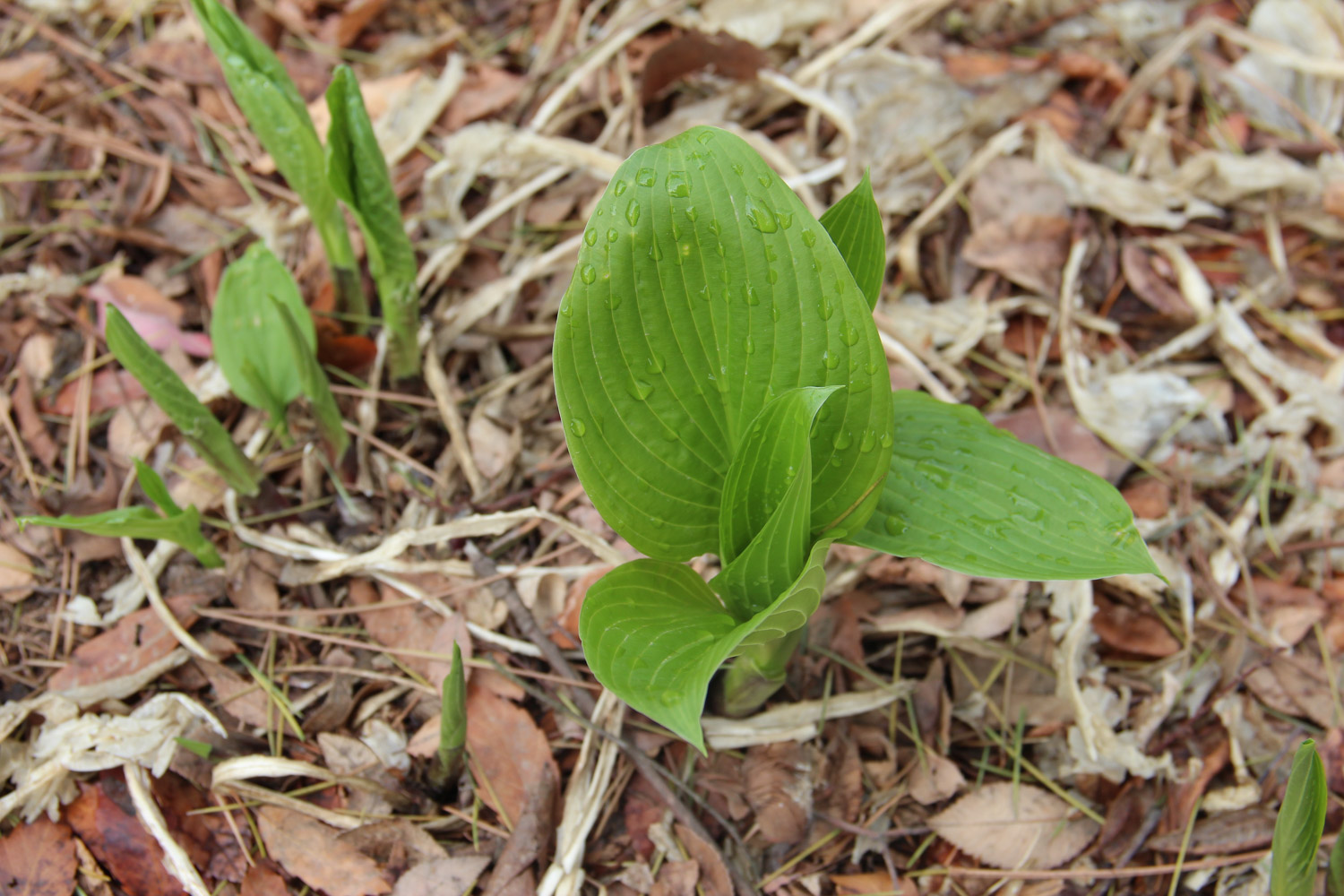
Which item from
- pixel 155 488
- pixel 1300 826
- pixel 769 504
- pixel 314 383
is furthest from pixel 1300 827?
pixel 155 488

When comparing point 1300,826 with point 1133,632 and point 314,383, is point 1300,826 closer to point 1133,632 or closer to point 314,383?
point 1133,632

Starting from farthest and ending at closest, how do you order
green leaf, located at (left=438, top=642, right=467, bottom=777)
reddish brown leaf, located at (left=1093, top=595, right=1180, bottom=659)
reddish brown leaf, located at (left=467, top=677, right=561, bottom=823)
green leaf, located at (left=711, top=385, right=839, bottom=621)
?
reddish brown leaf, located at (left=1093, top=595, right=1180, bottom=659) < reddish brown leaf, located at (left=467, top=677, right=561, bottom=823) < green leaf, located at (left=438, top=642, right=467, bottom=777) < green leaf, located at (left=711, top=385, right=839, bottom=621)

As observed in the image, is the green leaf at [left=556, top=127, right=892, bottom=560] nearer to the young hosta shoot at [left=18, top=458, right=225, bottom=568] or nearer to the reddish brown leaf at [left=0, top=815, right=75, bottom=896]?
the young hosta shoot at [left=18, top=458, right=225, bottom=568]

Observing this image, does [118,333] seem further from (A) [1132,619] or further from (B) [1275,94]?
(B) [1275,94]

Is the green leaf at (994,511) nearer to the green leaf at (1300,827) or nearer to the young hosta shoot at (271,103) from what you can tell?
the green leaf at (1300,827)

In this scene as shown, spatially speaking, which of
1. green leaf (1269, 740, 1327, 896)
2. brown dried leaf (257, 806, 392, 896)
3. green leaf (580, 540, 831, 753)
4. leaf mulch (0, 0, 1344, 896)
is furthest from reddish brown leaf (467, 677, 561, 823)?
green leaf (1269, 740, 1327, 896)

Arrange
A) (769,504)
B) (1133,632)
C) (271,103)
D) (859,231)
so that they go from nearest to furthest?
(769,504) → (859,231) → (271,103) → (1133,632)

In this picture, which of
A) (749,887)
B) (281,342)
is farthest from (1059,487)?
(281,342)

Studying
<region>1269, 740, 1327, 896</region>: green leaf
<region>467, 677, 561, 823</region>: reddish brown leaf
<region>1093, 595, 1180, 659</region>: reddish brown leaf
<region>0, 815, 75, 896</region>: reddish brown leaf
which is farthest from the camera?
<region>1093, 595, 1180, 659</region>: reddish brown leaf
